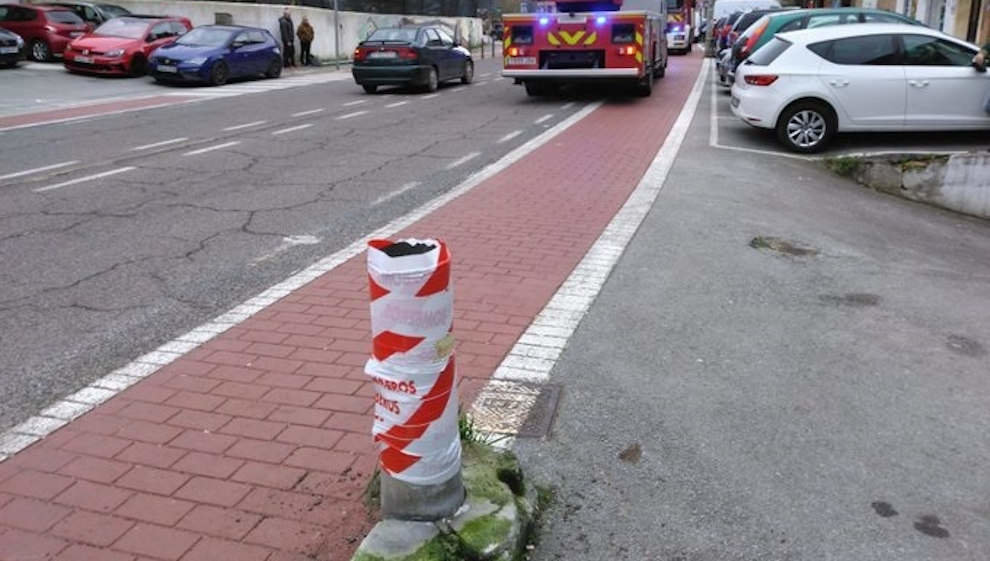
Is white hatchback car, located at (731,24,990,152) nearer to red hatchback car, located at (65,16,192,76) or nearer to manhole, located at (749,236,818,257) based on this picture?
manhole, located at (749,236,818,257)

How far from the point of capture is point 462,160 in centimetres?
1171

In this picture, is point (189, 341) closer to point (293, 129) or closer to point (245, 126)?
point (293, 129)

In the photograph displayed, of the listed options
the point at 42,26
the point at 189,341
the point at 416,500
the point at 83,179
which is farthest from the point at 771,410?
the point at 42,26

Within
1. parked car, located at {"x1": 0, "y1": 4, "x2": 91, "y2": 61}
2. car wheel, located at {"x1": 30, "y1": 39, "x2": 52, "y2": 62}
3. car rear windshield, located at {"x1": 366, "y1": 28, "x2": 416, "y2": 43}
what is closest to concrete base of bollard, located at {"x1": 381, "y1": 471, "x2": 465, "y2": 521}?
car rear windshield, located at {"x1": 366, "y1": 28, "x2": 416, "y2": 43}

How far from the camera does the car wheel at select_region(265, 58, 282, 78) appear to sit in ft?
83.5

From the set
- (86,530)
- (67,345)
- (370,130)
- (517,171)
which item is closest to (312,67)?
(370,130)

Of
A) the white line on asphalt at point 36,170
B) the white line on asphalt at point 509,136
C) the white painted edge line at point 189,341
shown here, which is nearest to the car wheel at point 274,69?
the white line on asphalt at point 509,136

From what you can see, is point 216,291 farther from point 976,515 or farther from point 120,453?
point 976,515

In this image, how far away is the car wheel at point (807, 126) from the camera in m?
12.6

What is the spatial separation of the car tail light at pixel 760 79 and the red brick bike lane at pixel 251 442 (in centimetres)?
688

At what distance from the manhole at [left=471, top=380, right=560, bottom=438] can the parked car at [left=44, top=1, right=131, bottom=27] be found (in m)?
26.9

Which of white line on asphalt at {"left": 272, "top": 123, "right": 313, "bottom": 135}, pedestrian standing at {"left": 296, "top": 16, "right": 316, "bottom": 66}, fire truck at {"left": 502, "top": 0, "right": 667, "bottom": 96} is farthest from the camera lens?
pedestrian standing at {"left": 296, "top": 16, "right": 316, "bottom": 66}

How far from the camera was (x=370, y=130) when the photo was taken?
14.6 metres

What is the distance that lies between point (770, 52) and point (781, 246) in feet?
20.8
